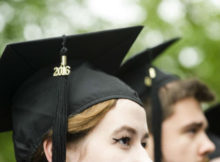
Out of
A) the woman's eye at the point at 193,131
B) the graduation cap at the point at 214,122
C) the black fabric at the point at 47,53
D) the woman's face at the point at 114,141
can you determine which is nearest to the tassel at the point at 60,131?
the woman's face at the point at 114,141

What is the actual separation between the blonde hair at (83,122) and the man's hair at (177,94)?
1.51m

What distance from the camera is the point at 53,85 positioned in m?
2.71

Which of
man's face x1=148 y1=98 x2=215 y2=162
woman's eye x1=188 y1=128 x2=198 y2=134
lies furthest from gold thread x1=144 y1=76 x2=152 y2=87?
woman's eye x1=188 y1=128 x2=198 y2=134

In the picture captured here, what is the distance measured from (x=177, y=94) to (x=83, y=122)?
2023 millimetres

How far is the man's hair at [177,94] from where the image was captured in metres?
4.11

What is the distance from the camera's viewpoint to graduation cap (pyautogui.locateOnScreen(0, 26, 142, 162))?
2.54 m

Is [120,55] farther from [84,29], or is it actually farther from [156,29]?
[156,29]

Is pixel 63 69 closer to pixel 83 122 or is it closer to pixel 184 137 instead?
pixel 83 122

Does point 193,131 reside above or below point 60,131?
above

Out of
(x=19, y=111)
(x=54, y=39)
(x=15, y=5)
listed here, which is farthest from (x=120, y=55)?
(x=15, y=5)

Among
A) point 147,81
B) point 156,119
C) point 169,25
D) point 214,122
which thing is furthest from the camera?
point 169,25

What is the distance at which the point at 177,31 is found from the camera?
11.4 meters

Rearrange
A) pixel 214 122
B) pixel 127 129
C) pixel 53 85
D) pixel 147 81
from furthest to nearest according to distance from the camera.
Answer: pixel 214 122
pixel 147 81
pixel 53 85
pixel 127 129

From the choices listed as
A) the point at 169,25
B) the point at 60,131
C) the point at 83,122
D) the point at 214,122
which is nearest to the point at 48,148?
the point at 60,131
